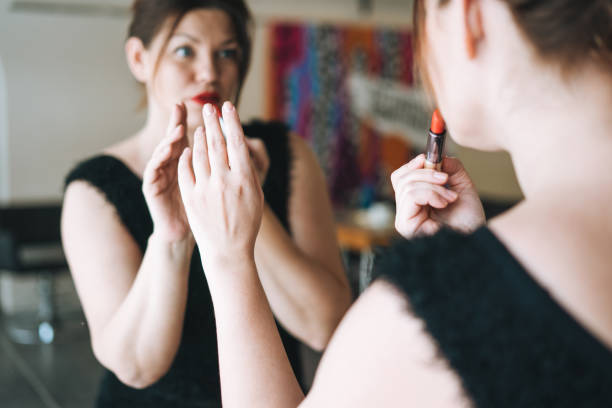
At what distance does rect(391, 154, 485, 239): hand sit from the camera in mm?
810

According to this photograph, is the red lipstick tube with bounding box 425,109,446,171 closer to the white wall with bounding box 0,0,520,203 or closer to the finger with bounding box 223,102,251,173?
the finger with bounding box 223,102,251,173

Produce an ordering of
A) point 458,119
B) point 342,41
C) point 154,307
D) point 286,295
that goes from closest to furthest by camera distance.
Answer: point 458,119 < point 154,307 < point 286,295 < point 342,41

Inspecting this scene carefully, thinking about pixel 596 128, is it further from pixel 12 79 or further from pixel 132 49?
pixel 12 79

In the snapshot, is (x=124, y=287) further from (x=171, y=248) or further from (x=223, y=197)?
(x=223, y=197)

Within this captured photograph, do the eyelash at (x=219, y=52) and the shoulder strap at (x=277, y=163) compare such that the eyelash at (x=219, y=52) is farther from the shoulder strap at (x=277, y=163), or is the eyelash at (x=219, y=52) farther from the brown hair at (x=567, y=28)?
the brown hair at (x=567, y=28)

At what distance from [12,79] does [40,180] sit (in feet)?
2.28

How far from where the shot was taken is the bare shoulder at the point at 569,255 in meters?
0.49

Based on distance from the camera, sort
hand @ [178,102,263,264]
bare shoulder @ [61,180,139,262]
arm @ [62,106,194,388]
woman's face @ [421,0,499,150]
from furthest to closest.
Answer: bare shoulder @ [61,180,139,262] → arm @ [62,106,194,388] → hand @ [178,102,263,264] → woman's face @ [421,0,499,150]

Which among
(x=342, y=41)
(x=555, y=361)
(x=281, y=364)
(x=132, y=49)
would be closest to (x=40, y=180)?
(x=342, y=41)

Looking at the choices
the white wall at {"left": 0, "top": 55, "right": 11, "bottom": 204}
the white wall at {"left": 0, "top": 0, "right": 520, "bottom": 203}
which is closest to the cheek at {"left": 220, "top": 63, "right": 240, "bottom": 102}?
the white wall at {"left": 0, "top": 0, "right": 520, "bottom": 203}

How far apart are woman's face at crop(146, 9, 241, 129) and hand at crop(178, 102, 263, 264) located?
0.42m

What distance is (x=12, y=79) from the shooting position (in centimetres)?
428

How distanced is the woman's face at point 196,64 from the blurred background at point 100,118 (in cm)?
202

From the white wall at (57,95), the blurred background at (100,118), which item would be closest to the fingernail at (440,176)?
the blurred background at (100,118)
